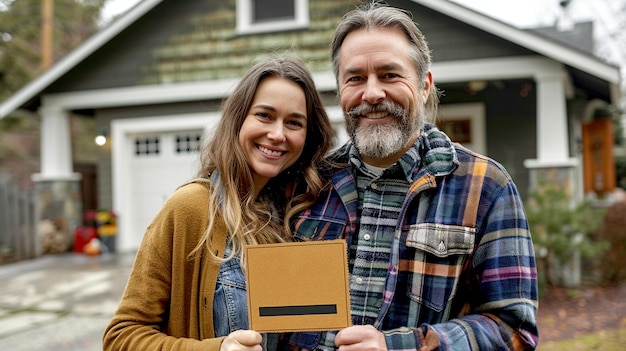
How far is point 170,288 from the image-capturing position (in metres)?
1.64

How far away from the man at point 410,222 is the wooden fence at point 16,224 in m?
8.47

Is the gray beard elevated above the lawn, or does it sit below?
above

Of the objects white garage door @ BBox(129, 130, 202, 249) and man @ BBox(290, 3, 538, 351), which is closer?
man @ BBox(290, 3, 538, 351)

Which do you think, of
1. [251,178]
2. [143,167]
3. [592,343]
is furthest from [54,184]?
[251,178]

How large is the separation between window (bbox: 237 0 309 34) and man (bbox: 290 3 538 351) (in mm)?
6813

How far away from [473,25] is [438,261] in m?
6.55

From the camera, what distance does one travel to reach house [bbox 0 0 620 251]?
25.3ft

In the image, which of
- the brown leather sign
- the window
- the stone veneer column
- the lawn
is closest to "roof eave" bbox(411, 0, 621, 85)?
the window

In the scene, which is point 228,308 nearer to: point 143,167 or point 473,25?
point 473,25

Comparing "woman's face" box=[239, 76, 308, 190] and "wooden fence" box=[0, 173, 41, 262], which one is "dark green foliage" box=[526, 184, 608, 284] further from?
"wooden fence" box=[0, 173, 41, 262]

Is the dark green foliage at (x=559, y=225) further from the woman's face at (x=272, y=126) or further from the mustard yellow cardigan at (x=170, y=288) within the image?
the mustard yellow cardigan at (x=170, y=288)

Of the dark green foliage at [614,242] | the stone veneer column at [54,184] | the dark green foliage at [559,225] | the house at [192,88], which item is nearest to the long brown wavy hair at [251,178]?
the dark green foliage at [559,225]

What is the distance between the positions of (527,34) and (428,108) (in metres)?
5.50

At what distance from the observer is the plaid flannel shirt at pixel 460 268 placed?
1521mm
